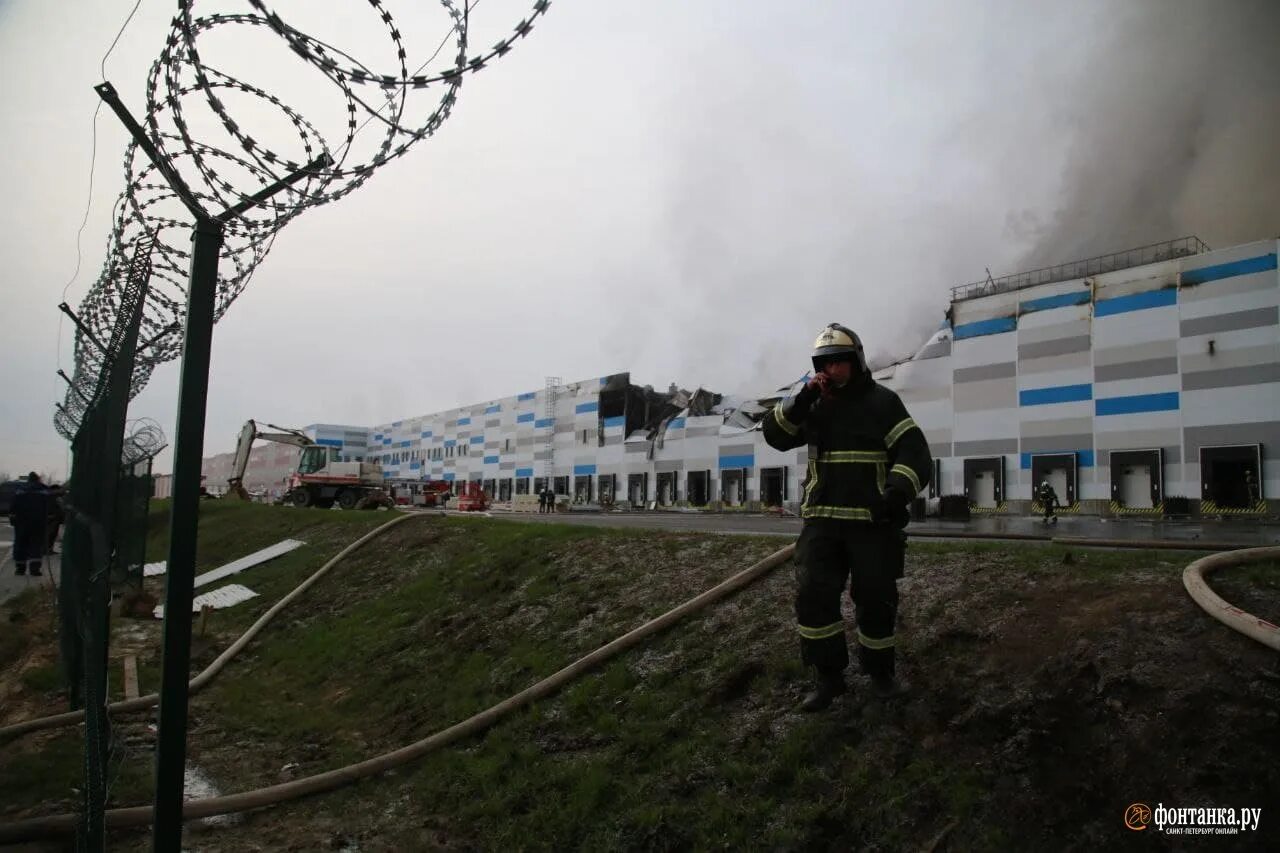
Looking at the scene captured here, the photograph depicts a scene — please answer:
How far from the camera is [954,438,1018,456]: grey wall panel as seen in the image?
3106 centimetres

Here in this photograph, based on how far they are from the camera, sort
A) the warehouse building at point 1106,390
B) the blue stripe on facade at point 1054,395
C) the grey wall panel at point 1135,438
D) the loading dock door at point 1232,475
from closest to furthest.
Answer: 1. the loading dock door at point 1232,475
2. the warehouse building at point 1106,390
3. the grey wall panel at point 1135,438
4. the blue stripe on facade at point 1054,395

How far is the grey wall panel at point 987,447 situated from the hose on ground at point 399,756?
28238mm

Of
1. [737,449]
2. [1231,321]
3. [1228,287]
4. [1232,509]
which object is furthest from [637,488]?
[1228,287]

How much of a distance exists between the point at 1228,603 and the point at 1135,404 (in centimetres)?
2851

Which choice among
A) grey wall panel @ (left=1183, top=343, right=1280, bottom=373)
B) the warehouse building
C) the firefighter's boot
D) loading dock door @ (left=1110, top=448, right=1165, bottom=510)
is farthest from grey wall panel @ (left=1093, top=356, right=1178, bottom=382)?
the firefighter's boot

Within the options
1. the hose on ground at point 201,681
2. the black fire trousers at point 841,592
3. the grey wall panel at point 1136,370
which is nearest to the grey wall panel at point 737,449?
the grey wall panel at point 1136,370

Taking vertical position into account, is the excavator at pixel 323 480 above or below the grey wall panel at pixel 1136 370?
below

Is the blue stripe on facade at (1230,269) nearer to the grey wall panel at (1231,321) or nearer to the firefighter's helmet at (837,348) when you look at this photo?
the grey wall panel at (1231,321)

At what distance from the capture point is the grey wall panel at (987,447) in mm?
31062

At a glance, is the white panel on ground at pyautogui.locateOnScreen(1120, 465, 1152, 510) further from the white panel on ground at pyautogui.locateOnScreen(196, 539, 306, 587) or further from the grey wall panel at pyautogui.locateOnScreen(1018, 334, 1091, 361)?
the white panel on ground at pyautogui.locateOnScreen(196, 539, 306, 587)

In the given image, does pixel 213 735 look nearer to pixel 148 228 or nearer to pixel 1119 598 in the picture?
pixel 148 228

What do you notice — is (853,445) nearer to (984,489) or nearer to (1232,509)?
(1232,509)

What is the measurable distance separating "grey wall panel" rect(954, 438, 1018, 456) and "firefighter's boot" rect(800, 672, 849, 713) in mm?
30405

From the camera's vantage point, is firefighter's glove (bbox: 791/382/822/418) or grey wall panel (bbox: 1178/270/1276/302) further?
grey wall panel (bbox: 1178/270/1276/302)
